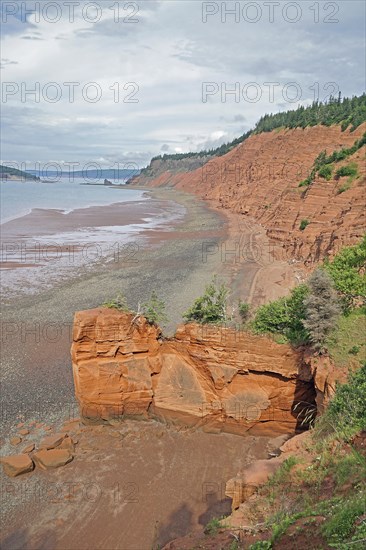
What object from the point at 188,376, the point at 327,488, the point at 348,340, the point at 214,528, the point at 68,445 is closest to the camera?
the point at 327,488

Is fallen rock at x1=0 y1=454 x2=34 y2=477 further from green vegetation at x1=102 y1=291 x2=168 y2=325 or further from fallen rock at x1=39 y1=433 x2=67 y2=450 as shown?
green vegetation at x1=102 y1=291 x2=168 y2=325

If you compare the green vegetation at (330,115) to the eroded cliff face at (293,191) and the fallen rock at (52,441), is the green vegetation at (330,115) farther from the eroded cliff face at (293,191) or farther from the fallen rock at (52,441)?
the fallen rock at (52,441)

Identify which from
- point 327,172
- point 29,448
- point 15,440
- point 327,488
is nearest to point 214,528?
point 327,488

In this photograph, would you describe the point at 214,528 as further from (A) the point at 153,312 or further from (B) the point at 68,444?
(A) the point at 153,312

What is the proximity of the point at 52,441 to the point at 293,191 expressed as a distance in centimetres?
3870

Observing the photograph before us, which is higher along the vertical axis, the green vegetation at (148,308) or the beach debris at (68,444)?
the green vegetation at (148,308)

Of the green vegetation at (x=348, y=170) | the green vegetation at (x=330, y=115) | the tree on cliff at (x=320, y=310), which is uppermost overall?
the green vegetation at (x=330, y=115)

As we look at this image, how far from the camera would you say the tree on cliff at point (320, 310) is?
12.2 meters

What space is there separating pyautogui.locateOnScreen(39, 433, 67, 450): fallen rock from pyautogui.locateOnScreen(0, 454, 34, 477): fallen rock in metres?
0.69

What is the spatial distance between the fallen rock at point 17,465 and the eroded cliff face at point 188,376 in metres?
2.43

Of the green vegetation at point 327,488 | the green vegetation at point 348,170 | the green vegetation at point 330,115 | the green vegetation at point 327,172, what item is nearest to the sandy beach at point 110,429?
the green vegetation at point 327,488

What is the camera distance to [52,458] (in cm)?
1330

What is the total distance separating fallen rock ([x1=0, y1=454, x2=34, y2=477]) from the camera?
12.9m

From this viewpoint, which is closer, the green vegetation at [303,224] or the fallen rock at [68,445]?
the fallen rock at [68,445]
